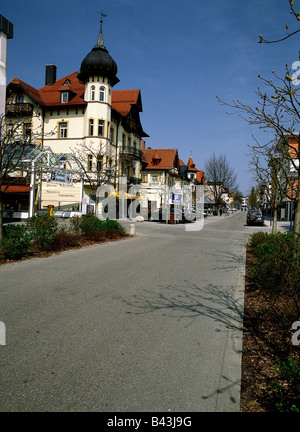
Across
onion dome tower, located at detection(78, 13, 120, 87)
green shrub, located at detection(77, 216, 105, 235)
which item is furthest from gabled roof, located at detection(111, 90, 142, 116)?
green shrub, located at detection(77, 216, 105, 235)

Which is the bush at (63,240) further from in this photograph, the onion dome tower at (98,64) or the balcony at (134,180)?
the balcony at (134,180)

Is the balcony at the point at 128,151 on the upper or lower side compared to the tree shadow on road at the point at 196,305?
upper

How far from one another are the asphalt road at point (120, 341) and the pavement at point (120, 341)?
0.04 feet

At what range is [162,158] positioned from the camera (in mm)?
57375

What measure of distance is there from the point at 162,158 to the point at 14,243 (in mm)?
48874

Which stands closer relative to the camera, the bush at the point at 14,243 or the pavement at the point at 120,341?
the pavement at the point at 120,341

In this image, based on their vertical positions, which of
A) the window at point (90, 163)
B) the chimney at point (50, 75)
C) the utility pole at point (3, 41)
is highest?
the chimney at point (50, 75)

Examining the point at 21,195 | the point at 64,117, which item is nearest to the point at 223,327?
the point at 21,195

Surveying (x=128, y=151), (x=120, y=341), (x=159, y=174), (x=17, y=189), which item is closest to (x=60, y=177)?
(x=17, y=189)

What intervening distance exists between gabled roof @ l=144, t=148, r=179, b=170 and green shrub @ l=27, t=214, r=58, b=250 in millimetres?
42447

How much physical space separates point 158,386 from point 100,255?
873cm

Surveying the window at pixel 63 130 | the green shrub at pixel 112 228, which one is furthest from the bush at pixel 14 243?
the window at pixel 63 130

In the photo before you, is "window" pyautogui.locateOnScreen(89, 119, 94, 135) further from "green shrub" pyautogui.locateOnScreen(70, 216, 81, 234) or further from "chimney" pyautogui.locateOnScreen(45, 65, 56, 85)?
"green shrub" pyautogui.locateOnScreen(70, 216, 81, 234)

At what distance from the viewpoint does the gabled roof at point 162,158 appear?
55.3 metres
